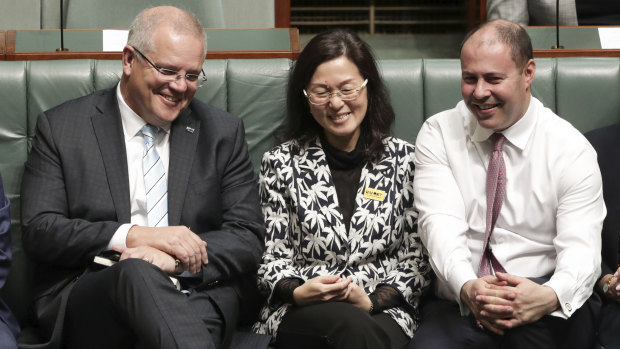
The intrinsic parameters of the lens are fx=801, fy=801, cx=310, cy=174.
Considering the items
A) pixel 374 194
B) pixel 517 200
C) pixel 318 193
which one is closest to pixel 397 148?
pixel 374 194

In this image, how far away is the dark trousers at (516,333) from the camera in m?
1.97

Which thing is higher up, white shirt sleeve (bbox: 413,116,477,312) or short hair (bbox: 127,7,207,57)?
short hair (bbox: 127,7,207,57)

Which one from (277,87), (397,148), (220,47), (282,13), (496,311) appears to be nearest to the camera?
(496,311)

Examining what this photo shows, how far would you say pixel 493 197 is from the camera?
7.08 feet

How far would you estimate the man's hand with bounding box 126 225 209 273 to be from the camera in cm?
205

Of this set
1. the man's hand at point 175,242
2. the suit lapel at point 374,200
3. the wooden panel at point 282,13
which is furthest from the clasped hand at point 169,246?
the wooden panel at point 282,13

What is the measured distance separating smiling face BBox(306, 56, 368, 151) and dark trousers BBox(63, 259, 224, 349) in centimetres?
68

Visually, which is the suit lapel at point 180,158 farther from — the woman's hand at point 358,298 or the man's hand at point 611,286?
the man's hand at point 611,286

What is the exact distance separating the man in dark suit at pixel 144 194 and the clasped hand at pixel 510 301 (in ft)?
2.08

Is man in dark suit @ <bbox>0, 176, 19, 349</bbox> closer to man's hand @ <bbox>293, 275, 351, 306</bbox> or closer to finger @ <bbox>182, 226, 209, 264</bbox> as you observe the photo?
finger @ <bbox>182, 226, 209, 264</bbox>

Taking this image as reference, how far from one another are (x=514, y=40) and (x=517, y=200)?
430 millimetres

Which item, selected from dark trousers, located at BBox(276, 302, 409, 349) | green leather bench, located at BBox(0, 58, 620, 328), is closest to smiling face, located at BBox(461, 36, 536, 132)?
green leather bench, located at BBox(0, 58, 620, 328)

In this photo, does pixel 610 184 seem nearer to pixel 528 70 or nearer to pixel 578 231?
pixel 578 231

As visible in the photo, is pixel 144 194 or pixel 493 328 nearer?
pixel 493 328
